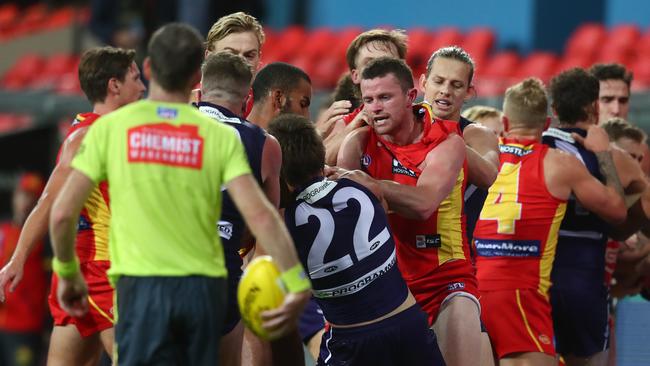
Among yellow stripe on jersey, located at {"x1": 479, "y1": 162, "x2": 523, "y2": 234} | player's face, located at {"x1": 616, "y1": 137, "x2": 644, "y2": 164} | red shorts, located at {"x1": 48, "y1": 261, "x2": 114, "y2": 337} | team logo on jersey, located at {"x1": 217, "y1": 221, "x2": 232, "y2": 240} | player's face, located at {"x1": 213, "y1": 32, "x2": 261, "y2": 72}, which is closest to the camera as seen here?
team logo on jersey, located at {"x1": 217, "y1": 221, "x2": 232, "y2": 240}

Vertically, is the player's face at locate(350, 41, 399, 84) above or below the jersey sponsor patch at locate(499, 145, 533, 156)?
above

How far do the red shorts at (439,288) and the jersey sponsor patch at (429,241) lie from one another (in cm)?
12

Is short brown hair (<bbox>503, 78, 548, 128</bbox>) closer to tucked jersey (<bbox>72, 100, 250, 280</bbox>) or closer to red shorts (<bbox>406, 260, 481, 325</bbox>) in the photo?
red shorts (<bbox>406, 260, 481, 325</bbox>)

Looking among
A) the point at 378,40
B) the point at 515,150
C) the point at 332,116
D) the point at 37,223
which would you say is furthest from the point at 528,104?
the point at 37,223

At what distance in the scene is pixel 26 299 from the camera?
12.9m

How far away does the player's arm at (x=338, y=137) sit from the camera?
264 inches

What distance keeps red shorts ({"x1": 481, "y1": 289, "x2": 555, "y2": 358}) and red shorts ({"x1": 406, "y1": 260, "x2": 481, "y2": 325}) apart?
37.5 inches

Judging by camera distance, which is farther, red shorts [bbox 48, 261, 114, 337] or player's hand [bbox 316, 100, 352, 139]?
player's hand [bbox 316, 100, 352, 139]

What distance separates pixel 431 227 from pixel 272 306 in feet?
6.60

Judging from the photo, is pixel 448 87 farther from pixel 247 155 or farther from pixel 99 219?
pixel 99 219

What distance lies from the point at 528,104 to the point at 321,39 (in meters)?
14.8

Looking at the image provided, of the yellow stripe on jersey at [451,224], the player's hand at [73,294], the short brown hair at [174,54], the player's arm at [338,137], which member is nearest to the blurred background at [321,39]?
the player's arm at [338,137]

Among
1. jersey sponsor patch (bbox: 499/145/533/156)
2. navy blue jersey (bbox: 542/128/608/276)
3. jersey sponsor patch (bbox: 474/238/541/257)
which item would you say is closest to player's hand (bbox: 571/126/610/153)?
navy blue jersey (bbox: 542/128/608/276)

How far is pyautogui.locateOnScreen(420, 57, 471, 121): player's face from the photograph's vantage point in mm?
7039
